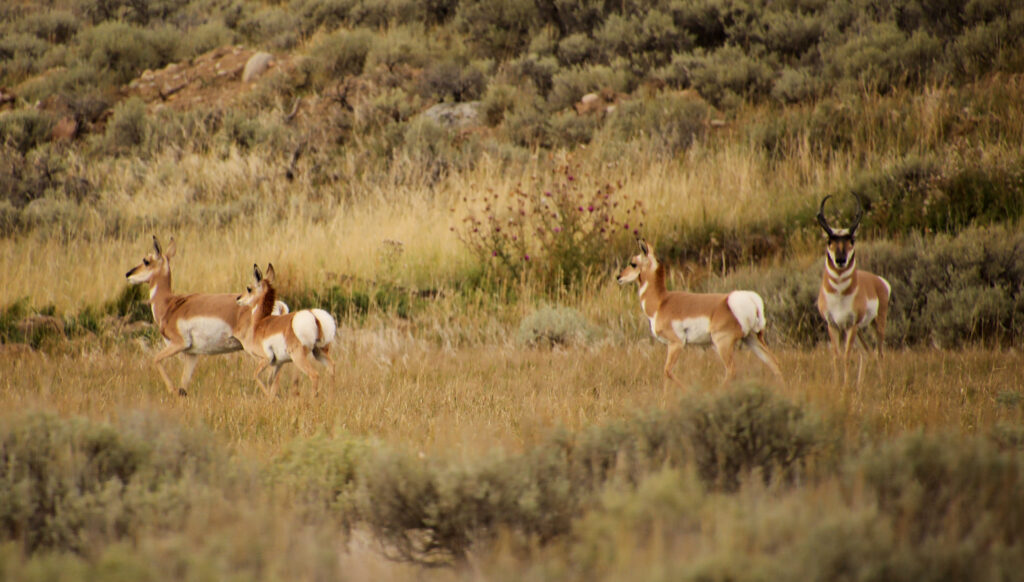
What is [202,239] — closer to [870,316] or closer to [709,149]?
[709,149]

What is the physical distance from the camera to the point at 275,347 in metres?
6.34

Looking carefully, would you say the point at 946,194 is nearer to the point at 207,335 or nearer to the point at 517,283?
the point at 517,283

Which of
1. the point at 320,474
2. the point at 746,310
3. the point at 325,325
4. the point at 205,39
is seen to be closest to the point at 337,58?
the point at 205,39

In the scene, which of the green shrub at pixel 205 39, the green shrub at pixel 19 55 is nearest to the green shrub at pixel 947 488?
the green shrub at pixel 205 39

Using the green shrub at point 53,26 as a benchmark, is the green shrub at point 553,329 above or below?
below

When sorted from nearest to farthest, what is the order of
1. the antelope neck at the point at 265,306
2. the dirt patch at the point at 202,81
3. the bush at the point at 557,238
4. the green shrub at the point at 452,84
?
the antelope neck at the point at 265,306, the bush at the point at 557,238, the green shrub at the point at 452,84, the dirt patch at the point at 202,81

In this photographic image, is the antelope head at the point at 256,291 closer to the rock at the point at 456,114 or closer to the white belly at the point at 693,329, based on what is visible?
the white belly at the point at 693,329

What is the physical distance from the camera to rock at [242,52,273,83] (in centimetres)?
2569

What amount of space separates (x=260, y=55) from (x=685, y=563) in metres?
26.3

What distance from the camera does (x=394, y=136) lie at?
63.8 feet

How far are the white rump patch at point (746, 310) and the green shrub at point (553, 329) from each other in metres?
3.00

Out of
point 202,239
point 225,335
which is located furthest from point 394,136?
point 225,335

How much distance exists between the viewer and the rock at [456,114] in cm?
2042

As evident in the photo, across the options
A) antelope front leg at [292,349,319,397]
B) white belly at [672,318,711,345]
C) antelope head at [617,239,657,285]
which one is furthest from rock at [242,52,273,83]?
white belly at [672,318,711,345]
